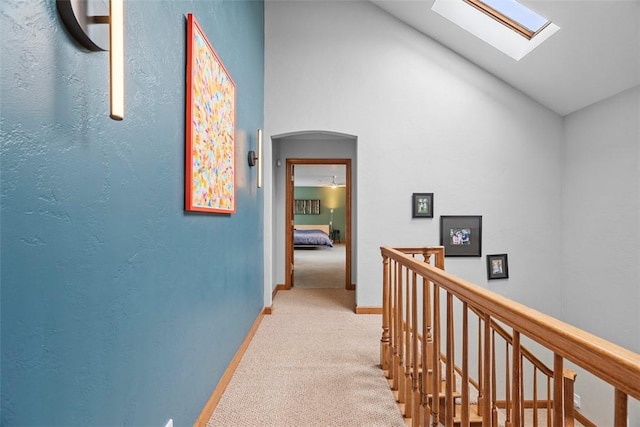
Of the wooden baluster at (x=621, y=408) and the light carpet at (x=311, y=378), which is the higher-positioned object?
the wooden baluster at (x=621, y=408)

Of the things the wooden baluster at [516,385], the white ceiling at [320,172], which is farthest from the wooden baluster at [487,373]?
the white ceiling at [320,172]

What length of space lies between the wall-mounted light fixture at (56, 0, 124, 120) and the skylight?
338 cm

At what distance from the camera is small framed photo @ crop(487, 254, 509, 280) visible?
3713mm

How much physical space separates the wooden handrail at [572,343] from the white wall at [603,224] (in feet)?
10.0

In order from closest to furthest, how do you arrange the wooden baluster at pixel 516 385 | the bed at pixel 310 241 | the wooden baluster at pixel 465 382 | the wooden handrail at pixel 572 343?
the wooden handrail at pixel 572 343
the wooden baluster at pixel 516 385
the wooden baluster at pixel 465 382
the bed at pixel 310 241

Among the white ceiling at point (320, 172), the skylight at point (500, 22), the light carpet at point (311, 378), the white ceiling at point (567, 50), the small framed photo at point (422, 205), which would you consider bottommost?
the light carpet at point (311, 378)

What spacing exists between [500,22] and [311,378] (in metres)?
3.78

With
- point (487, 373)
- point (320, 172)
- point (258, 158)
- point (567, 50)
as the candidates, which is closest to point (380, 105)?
point (258, 158)

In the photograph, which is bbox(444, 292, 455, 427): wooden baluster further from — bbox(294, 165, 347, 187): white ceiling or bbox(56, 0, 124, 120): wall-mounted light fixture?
bbox(294, 165, 347, 187): white ceiling

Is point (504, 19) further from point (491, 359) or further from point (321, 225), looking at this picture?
point (321, 225)

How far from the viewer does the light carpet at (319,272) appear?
17.2 ft

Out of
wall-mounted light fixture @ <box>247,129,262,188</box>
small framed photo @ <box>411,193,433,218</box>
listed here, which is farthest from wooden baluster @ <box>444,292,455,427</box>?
small framed photo @ <box>411,193,433,218</box>

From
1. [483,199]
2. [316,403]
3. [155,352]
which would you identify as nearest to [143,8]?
[155,352]

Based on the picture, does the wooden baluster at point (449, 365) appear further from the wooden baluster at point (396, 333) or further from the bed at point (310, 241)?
the bed at point (310, 241)
